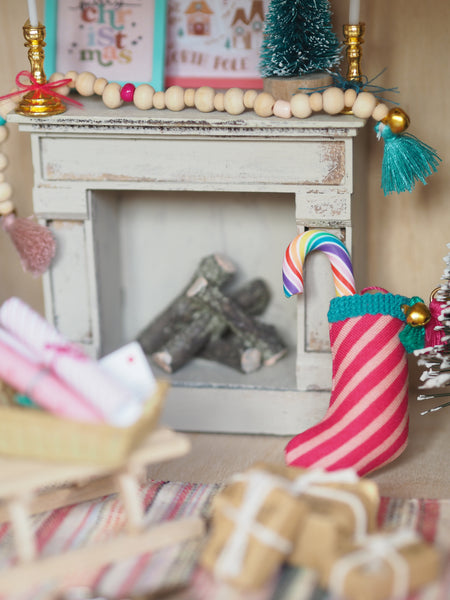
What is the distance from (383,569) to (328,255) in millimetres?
741

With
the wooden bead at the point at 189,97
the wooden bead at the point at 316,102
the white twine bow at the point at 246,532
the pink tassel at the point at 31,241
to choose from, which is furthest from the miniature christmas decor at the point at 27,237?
the white twine bow at the point at 246,532

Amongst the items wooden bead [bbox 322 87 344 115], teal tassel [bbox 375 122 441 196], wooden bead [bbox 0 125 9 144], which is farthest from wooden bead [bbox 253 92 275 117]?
wooden bead [bbox 0 125 9 144]

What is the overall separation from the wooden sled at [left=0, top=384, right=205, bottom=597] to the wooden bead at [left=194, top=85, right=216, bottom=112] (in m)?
0.74

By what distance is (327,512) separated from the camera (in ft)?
4.02

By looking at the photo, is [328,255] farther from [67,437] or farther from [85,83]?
[67,437]

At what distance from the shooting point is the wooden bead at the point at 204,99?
1.73 m

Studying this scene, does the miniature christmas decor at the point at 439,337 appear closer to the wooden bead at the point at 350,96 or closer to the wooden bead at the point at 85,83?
the wooden bead at the point at 350,96

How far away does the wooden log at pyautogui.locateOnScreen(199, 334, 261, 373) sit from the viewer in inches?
78.0

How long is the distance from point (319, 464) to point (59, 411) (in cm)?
62

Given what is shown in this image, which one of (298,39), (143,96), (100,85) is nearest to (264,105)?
(298,39)

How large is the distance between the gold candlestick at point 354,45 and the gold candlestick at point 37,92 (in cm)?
60

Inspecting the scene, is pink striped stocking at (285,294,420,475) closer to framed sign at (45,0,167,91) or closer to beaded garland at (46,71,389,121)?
beaded garland at (46,71,389,121)

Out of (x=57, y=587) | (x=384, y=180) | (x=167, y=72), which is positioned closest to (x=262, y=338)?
(x=384, y=180)

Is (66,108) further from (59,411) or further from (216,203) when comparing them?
(59,411)
